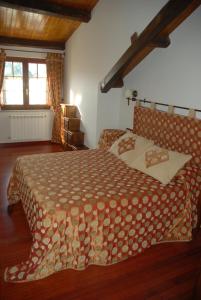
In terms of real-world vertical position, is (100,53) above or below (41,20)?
below

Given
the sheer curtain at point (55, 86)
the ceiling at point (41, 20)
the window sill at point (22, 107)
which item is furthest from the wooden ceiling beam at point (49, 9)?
the window sill at point (22, 107)

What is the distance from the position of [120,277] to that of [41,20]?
4410mm

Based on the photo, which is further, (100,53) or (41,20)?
(41,20)

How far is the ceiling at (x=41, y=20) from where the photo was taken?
4059 mm

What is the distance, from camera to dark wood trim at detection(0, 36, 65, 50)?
5188mm

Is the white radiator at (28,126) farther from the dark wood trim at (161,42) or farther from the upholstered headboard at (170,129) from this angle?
the dark wood trim at (161,42)

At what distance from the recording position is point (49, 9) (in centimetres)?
409

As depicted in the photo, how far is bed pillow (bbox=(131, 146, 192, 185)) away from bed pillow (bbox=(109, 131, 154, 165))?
0.11 m

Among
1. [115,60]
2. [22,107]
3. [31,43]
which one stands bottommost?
[22,107]

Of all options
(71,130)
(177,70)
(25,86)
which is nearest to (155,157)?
(177,70)

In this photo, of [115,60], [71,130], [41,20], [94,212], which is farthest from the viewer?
[71,130]

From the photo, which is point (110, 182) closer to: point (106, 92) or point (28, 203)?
point (28, 203)

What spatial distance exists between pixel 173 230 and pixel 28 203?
1.45m

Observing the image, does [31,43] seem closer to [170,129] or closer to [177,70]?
[177,70]
